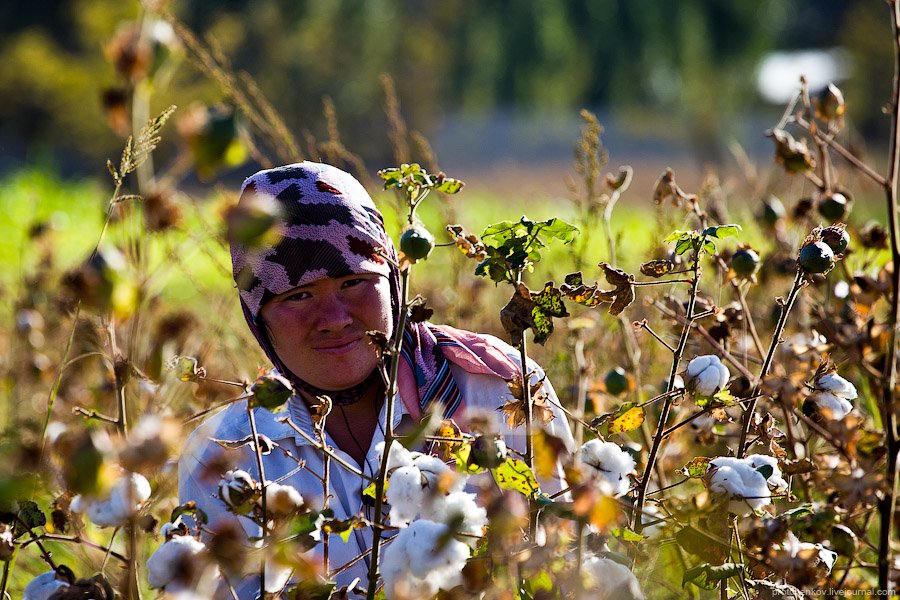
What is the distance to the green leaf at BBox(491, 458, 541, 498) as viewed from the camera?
1.17m

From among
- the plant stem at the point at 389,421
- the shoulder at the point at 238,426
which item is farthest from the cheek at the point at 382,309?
the plant stem at the point at 389,421

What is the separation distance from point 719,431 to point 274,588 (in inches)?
33.2

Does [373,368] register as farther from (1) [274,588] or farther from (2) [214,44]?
(2) [214,44]

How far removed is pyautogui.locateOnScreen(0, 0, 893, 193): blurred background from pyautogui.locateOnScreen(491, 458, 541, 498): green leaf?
1698 centimetres

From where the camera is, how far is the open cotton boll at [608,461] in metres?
1.12

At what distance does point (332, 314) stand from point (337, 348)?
→ 62 millimetres

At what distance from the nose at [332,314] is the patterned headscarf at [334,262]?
5cm

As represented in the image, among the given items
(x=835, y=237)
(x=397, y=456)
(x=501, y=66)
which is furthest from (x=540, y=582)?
(x=501, y=66)

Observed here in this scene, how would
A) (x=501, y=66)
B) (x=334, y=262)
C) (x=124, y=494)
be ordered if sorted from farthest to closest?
1. (x=501, y=66)
2. (x=334, y=262)
3. (x=124, y=494)

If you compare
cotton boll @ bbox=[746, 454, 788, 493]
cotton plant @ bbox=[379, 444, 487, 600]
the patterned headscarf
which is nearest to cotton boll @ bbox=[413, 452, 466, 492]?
cotton plant @ bbox=[379, 444, 487, 600]

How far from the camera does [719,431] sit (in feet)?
5.59

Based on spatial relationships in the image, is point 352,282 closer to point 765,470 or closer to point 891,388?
point 765,470

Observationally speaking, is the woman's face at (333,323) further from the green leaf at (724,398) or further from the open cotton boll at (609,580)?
the open cotton boll at (609,580)

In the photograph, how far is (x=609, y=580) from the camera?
1.02 metres
